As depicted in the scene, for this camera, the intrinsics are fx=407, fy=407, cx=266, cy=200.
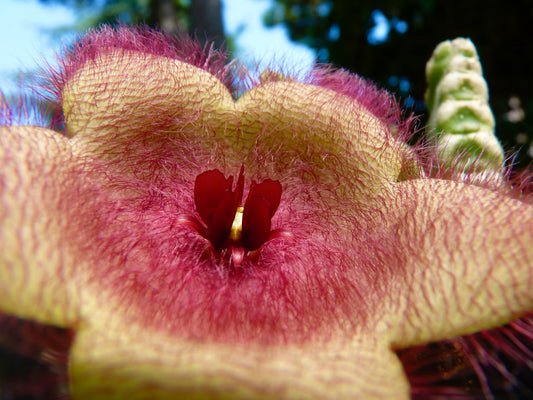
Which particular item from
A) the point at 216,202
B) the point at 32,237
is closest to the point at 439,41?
the point at 216,202

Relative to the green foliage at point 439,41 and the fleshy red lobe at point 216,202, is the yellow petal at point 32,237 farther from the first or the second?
the green foliage at point 439,41

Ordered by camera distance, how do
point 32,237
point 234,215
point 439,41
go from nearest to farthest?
1. point 32,237
2. point 234,215
3. point 439,41

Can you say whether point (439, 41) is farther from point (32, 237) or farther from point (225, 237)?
point (32, 237)

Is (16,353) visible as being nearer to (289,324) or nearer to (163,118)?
(289,324)

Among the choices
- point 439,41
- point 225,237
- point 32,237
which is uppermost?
point 439,41

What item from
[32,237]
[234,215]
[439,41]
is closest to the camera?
[32,237]

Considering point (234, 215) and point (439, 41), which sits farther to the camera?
point (439, 41)

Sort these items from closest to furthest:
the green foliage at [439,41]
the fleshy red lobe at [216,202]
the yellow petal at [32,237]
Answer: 1. the yellow petal at [32,237]
2. the fleshy red lobe at [216,202]
3. the green foliage at [439,41]

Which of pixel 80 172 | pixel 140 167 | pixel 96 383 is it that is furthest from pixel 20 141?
pixel 96 383

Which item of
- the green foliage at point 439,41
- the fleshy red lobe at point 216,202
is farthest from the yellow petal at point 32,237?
the green foliage at point 439,41
